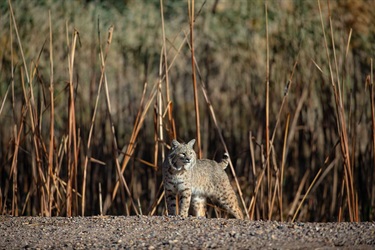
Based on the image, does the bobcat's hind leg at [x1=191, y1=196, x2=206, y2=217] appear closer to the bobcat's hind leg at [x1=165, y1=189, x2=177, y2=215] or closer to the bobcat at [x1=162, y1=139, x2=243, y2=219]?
the bobcat at [x1=162, y1=139, x2=243, y2=219]

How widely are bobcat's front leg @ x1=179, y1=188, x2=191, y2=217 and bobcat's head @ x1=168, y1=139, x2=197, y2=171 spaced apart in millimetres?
164

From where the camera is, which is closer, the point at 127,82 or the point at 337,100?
the point at 337,100

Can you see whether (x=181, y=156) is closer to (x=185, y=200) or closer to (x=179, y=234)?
(x=185, y=200)

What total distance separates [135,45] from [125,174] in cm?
124

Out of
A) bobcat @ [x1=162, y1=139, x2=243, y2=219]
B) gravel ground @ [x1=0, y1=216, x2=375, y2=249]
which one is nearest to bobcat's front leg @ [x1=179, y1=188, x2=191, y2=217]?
bobcat @ [x1=162, y1=139, x2=243, y2=219]

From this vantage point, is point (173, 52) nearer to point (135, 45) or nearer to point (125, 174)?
point (135, 45)

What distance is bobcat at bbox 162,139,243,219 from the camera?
20.9 ft

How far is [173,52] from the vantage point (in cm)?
895

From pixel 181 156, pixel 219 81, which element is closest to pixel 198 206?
pixel 181 156

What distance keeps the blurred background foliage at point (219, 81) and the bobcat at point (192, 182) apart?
963 mm

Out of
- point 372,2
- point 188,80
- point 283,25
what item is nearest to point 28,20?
point 188,80

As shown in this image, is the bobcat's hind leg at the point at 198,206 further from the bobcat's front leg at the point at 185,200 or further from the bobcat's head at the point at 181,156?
the bobcat's head at the point at 181,156

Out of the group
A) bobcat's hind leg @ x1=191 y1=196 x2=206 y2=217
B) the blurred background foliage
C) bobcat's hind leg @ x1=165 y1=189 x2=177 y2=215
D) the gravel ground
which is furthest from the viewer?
the blurred background foliage

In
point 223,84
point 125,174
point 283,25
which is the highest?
point 283,25
